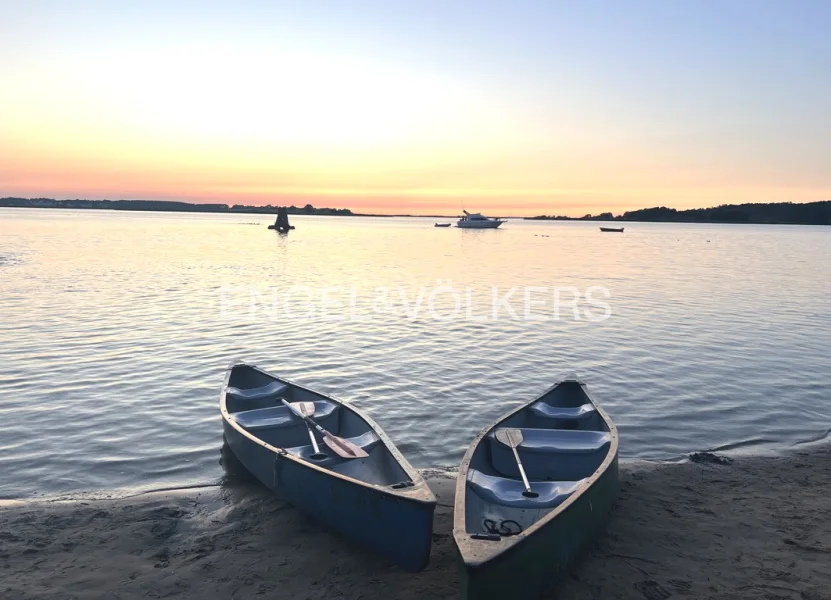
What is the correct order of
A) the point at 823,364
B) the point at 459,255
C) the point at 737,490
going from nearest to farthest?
the point at 737,490 < the point at 823,364 < the point at 459,255

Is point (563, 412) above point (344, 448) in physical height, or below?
below

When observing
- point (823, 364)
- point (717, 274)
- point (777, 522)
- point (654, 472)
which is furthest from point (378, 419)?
point (717, 274)

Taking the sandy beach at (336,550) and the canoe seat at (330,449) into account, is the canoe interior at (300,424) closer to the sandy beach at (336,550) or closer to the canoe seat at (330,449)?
the canoe seat at (330,449)

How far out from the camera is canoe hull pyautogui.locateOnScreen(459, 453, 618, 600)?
4.75 meters

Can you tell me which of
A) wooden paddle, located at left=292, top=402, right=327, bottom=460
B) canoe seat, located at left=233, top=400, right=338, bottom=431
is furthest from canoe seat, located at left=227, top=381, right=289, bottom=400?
wooden paddle, located at left=292, top=402, right=327, bottom=460

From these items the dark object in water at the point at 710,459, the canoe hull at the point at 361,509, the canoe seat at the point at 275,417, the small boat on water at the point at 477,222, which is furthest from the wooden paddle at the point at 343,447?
the small boat on water at the point at 477,222

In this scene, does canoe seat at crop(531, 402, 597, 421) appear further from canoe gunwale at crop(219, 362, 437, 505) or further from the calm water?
canoe gunwale at crop(219, 362, 437, 505)

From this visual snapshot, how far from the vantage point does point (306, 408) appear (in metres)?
9.23

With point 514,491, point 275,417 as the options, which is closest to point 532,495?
point 514,491

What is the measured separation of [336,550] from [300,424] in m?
2.96

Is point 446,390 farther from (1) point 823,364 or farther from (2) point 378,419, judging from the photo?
(1) point 823,364

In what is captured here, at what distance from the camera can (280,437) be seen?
8.97 meters

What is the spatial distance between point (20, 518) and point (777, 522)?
9.25 m

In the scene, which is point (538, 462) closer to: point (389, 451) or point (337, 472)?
point (389, 451)
